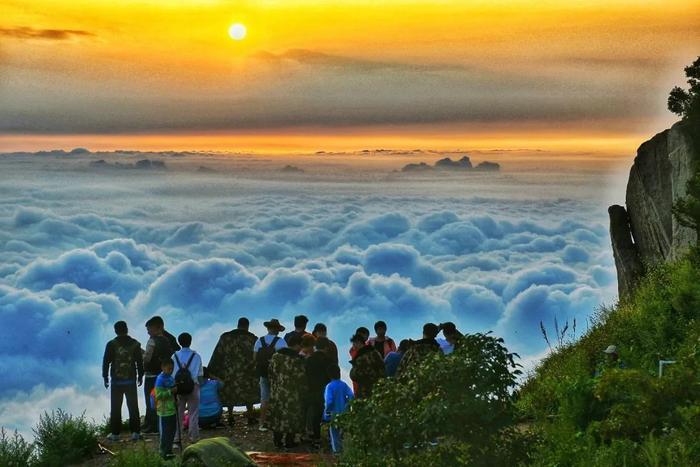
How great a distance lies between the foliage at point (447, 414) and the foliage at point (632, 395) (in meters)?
0.83

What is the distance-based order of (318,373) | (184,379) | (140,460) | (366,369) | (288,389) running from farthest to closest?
1. (288,389)
2. (318,373)
3. (184,379)
4. (366,369)
5. (140,460)

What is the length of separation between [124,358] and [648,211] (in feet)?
48.1

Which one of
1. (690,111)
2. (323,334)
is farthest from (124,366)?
(690,111)

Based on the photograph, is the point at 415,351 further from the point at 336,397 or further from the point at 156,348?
the point at 156,348

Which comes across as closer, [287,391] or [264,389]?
[287,391]

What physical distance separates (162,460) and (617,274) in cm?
1589

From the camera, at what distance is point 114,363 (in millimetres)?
21766

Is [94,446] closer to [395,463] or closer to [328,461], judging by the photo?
[328,461]

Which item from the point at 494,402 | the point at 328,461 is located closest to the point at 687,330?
the point at 328,461

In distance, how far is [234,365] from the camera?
2272 centimetres

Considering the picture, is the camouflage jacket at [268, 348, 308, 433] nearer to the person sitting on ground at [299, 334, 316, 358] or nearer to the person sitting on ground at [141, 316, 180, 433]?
the person sitting on ground at [299, 334, 316, 358]

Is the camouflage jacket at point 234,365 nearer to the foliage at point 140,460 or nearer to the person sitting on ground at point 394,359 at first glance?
the person sitting on ground at point 394,359

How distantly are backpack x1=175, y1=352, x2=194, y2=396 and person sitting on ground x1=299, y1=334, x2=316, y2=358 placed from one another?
1824 mm

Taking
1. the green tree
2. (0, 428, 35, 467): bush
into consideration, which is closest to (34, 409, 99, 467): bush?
(0, 428, 35, 467): bush
